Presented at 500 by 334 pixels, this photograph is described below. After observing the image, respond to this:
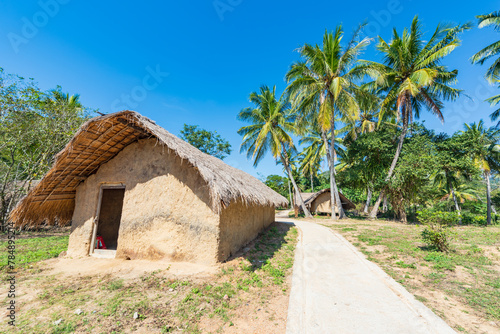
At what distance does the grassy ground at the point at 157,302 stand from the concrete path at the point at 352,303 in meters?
0.35

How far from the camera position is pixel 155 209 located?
210 inches

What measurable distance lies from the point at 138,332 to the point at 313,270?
402 centimetres

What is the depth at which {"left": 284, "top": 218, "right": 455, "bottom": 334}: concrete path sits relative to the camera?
9.16ft

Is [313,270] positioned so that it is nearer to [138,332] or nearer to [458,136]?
[138,332]

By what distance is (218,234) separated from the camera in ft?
15.6

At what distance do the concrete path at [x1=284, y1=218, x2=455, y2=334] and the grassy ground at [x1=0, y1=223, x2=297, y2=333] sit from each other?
13.9 inches

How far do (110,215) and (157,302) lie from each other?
6.19 metres

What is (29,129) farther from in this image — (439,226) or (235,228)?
(439,226)

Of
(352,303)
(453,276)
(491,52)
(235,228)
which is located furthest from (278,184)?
(352,303)

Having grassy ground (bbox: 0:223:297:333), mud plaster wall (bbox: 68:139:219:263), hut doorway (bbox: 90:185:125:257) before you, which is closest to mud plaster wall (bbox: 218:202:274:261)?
mud plaster wall (bbox: 68:139:219:263)

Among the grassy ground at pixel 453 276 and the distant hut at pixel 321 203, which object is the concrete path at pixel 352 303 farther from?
the distant hut at pixel 321 203

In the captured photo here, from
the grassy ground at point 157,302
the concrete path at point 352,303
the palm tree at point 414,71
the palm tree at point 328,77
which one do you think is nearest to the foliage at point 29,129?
the grassy ground at point 157,302

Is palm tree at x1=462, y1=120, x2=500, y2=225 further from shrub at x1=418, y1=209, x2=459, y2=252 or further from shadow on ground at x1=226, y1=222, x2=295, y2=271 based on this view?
shadow on ground at x1=226, y1=222, x2=295, y2=271

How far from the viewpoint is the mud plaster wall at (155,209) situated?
16.2 feet
